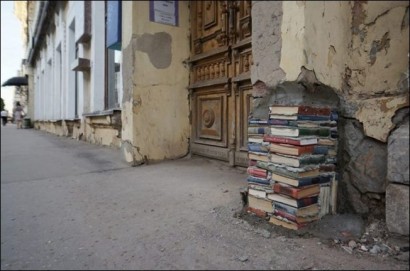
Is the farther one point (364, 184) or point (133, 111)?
point (133, 111)

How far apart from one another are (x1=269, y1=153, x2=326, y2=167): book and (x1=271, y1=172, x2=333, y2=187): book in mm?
81

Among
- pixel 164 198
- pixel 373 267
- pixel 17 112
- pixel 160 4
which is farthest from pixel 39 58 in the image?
pixel 373 267

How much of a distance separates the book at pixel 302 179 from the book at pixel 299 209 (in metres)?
0.14

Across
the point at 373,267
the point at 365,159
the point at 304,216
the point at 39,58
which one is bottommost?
the point at 373,267

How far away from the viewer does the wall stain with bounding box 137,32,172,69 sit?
405cm

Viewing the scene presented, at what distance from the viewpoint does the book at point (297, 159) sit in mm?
1918

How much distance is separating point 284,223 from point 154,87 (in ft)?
8.72

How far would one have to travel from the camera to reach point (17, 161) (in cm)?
166

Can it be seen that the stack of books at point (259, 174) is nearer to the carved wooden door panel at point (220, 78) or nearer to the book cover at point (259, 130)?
the book cover at point (259, 130)

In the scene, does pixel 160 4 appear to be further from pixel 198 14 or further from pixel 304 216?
pixel 304 216

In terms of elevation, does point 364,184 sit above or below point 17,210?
above

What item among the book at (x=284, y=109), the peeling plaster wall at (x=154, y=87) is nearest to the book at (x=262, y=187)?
the book at (x=284, y=109)

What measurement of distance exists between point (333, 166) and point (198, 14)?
289cm

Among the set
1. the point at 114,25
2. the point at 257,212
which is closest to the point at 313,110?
the point at 257,212
